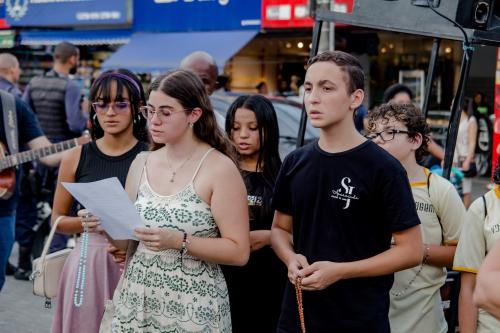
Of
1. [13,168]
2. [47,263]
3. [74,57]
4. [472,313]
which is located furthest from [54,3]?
[472,313]

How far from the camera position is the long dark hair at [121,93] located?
423 centimetres

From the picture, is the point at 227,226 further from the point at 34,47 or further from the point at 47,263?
the point at 34,47

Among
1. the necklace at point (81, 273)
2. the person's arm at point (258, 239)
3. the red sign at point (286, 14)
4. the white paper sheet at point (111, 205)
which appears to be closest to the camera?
the white paper sheet at point (111, 205)

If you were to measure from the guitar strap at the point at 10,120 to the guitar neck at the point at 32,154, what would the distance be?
2.2 inches

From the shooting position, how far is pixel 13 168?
5.72 metres

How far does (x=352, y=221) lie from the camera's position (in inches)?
124

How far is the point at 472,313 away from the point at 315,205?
2.48ft

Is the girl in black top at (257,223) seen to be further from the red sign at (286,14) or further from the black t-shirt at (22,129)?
the red sign at (286,14)

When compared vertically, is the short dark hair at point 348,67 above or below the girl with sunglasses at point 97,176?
above

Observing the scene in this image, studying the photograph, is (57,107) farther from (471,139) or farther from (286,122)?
(471,139)

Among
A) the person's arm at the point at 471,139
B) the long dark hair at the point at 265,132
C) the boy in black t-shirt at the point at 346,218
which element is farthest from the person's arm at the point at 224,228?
the person's arm at the point at 471,139

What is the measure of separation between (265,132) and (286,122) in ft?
16.5

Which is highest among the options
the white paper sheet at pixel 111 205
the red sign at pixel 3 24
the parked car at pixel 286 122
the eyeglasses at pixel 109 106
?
the eyeglasses at pixel 109 106

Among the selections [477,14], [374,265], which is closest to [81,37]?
[477,14]
